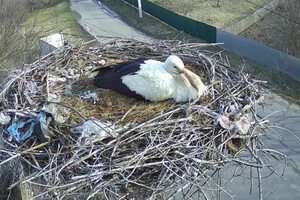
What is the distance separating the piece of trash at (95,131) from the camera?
335 cm

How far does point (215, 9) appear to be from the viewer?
42.8ft

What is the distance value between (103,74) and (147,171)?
1278 mm

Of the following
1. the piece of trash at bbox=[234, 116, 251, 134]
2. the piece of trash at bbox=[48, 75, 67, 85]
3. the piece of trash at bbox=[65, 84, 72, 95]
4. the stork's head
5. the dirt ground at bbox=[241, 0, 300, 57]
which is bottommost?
the dirt ground at bbox=[241, 0, 300, 57]

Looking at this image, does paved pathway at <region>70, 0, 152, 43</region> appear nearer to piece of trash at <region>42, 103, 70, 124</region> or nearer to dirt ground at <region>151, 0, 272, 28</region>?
dirt ground at <region>151, 0, 272, 28</region>

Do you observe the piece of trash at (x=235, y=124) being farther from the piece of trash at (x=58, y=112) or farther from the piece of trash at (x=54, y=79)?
the piece of trash at (x=54, y=79)

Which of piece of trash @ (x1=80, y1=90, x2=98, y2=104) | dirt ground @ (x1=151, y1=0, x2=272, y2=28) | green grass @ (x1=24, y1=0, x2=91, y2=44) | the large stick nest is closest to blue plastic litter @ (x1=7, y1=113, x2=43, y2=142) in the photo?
the large stick nest

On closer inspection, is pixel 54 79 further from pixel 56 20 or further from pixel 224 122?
pixel 56 20

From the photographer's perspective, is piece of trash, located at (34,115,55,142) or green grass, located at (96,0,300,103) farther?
green grass, located at (96,0,300,103)

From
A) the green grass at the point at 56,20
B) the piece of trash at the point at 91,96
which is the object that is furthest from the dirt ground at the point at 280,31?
the piece of trash at the point at 91,96

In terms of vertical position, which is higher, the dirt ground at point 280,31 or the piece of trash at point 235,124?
the piece of trash at point 235,124

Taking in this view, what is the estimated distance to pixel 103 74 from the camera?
4.27 metres

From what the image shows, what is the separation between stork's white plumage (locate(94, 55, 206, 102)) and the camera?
384 centimetres

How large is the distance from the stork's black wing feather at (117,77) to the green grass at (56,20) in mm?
6743

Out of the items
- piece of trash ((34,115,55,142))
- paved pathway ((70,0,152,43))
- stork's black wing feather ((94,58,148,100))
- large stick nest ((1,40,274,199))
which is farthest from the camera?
paved pathway ((70,0,152,43))
